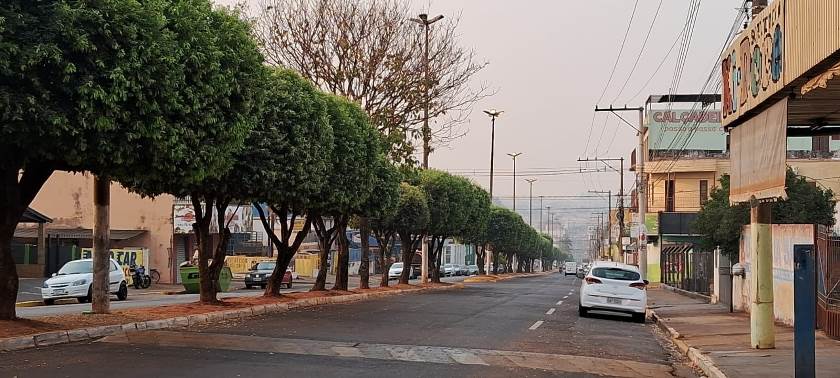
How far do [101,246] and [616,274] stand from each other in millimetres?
13180

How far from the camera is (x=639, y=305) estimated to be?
24328 millimetres

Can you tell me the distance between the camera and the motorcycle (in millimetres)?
44519

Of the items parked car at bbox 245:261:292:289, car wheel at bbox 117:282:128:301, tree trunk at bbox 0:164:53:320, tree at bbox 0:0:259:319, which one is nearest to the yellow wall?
parked car at bbox 245:261:292:289

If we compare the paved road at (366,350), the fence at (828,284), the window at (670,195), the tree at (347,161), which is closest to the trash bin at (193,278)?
the tree at (347,161)

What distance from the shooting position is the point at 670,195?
68250 millimetres

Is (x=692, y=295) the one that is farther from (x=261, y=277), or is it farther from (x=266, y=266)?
(x=266, y=266)

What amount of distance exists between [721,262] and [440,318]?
12892mm

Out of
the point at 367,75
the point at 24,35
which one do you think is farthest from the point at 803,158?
the point at 24,35

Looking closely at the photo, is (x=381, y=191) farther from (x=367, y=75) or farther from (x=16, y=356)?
(x=16, y=356)

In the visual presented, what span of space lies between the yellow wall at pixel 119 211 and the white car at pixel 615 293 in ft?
111

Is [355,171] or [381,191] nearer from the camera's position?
[355,171]

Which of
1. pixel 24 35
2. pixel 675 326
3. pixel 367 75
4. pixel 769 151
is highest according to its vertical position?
pixel 367 75

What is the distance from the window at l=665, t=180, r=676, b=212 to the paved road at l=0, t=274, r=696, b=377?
4748cm

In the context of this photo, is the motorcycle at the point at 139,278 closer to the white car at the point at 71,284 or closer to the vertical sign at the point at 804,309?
the white car at the point at 71,284
